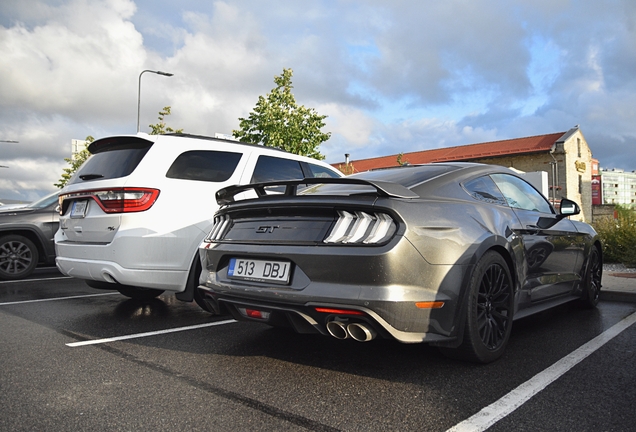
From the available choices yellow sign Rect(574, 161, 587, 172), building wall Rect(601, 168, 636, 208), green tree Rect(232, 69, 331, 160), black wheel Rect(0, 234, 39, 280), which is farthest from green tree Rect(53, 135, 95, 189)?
building wall Rect(601, 168, 636, 208)

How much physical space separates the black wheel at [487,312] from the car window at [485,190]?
1.62 ft

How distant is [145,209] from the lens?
463cm

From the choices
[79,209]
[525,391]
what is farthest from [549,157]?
[525,391]

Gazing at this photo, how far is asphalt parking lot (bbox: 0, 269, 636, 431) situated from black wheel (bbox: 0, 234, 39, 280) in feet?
12.7

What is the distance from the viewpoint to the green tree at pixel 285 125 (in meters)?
26.5

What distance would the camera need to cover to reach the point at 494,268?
140 inches

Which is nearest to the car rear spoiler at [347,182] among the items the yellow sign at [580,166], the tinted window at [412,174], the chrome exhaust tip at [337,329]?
the tinted window at [412,174]

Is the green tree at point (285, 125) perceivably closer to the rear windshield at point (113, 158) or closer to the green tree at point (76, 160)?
the green tree at point (76, 160)

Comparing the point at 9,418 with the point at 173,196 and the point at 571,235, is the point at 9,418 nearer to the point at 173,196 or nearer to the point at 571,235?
the point at 173,196

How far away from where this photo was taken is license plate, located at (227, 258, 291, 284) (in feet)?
10.6

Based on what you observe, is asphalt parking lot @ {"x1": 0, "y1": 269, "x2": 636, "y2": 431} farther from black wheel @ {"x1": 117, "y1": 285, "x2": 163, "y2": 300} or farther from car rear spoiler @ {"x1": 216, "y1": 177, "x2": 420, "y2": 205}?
car rear spoiler @ {"x1": 216, "y1": 177, "x2": 420, "y2": 205}

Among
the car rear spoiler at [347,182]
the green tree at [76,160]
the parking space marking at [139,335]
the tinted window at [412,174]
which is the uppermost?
the green tree at [76,160]

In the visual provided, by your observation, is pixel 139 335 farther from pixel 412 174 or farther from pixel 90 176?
pixel 412 174

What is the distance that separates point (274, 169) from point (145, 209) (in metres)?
1.66
